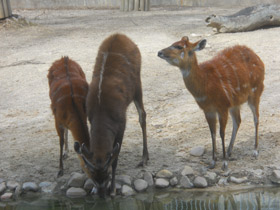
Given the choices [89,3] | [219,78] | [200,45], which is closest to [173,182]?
[219,78]

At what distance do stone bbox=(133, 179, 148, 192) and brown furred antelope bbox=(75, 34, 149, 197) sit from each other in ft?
0.92

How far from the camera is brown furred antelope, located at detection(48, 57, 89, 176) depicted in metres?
4.66

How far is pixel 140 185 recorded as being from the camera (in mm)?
4781

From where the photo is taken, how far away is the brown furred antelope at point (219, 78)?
482 cm

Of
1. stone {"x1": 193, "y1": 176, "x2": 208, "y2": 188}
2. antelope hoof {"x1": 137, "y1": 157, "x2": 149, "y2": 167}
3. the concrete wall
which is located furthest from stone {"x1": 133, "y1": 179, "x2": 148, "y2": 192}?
the concrete wall

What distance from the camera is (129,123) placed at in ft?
21.4

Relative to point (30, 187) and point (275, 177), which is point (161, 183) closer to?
point (275, 177)

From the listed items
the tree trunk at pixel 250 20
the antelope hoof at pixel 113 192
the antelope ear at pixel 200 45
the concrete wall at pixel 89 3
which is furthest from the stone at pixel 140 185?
the concrete wall at pixel 89 3

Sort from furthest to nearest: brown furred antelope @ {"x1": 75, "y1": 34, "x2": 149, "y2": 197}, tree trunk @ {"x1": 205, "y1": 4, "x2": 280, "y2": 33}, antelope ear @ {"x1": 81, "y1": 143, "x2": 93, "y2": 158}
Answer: tree trunk @ {"x1": 205, "y1": 4, "x2": 280, "y2": 33} → brown furred antelope @ {"x1": 75, "y1": 34, "x2": 149, "y2": 197} → antelope ear @ {"x1": 81, "y1": 143, "x2": 93, "y2": 158}

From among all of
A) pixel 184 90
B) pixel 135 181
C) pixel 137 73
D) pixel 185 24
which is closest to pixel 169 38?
pixel 185 24

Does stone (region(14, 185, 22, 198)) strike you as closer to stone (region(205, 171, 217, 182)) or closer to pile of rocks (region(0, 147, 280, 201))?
pile of rocks (region(0, 147, 280, 201))

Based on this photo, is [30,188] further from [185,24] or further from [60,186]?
[185,24]

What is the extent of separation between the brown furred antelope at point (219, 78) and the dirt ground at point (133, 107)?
2.07 ft

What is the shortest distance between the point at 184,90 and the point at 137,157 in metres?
2.39
